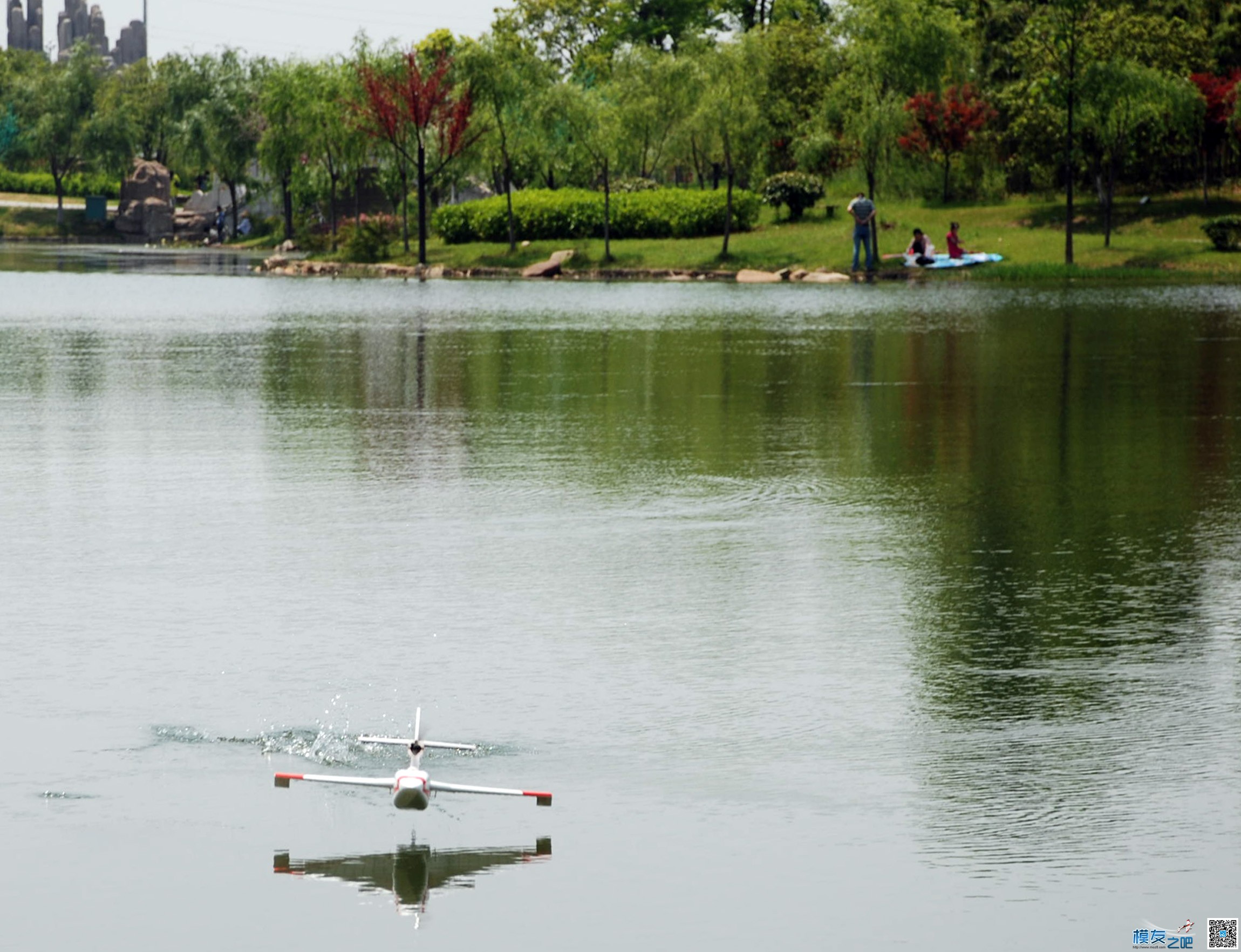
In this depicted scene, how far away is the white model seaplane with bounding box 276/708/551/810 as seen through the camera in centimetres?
639

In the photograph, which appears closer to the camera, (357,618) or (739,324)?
(357,618)

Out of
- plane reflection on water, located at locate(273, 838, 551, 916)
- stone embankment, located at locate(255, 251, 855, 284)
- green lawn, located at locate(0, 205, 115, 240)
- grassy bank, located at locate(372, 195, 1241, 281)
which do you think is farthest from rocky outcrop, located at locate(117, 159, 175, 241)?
plane reflection on water, located at locate(273, 838, 551, 916)

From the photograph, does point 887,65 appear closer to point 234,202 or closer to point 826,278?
point 826,278

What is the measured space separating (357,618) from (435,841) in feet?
10.8

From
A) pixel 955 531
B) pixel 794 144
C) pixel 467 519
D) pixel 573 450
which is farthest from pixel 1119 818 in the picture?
pixel 794 144

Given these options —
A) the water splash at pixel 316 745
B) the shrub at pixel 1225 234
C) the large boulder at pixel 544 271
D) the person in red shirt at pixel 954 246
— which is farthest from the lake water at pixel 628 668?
the large boulder at pixel 544 271

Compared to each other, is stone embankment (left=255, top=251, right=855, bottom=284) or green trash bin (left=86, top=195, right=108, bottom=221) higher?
green trash bin (left=86, top=195, right=108, bottom=221)

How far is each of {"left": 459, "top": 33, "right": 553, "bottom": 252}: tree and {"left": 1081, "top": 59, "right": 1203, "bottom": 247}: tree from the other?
19146 mm

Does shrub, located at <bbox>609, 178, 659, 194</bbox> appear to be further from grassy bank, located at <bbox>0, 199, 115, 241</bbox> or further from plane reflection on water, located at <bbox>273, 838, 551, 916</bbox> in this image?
plane reflection on water, located at <bbox>273, 838, 551, 916</bbox>

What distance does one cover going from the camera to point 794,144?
63875mm

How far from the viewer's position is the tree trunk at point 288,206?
82125 mm

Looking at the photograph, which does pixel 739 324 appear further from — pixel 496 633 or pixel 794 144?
pixel 794 144

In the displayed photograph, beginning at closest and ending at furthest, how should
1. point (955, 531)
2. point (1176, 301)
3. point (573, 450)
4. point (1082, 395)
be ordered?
point (955, 531)
point (573, 450)
point (1082, 395)
point (1176, 301)

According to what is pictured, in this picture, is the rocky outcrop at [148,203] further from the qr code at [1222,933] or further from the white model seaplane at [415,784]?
the qr code at [1222,933]
